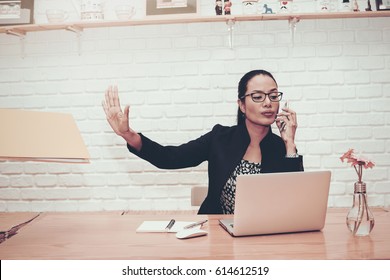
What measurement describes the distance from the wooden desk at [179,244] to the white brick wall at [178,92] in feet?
3.71

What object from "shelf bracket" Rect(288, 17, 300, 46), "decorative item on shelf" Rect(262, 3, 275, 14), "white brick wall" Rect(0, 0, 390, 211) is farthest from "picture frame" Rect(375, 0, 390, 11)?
"decorative item on shelf" Rect(262, 3, 275, 14)

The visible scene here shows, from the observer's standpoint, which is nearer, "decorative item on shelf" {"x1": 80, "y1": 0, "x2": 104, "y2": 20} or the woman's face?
the woman's face

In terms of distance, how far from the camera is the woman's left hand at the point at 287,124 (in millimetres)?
2001

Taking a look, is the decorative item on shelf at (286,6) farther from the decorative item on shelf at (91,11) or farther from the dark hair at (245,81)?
the decorative item on shelf at (91,11)

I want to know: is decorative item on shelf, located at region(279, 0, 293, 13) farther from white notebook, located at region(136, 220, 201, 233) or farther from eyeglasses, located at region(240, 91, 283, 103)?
white notebook, located at region(136, 220, 201, 233)

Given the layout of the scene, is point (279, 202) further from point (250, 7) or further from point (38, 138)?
point (250, 7)

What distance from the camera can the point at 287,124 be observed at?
205 cm

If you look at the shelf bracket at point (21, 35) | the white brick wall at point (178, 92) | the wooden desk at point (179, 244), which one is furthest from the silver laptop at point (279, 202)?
the shelf bracket at point (21, 35)

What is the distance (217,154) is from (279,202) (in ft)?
2.77

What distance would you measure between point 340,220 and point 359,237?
9.5 inches

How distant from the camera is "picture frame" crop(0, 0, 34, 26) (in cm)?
253

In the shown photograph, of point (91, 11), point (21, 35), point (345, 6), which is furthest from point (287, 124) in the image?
point (21, 35)

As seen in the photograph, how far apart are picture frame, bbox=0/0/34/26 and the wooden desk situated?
1495 mm

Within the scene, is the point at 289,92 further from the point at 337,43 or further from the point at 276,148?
the point at 276,148
